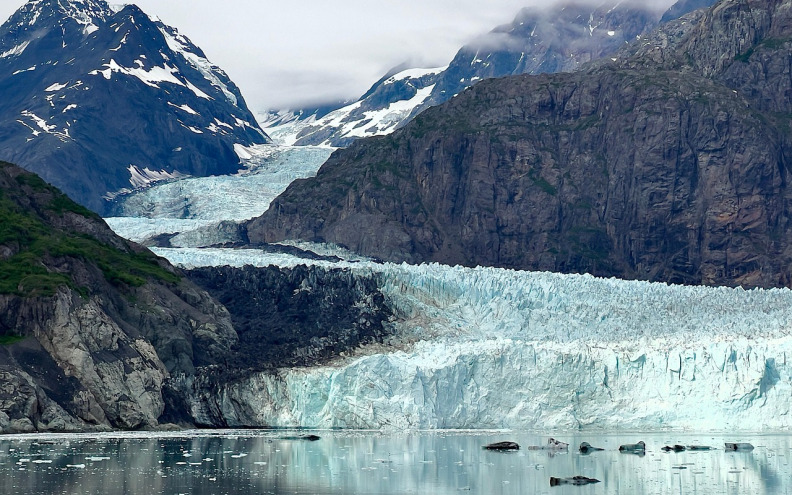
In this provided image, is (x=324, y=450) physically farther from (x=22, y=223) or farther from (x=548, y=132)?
(x=548, y=132)

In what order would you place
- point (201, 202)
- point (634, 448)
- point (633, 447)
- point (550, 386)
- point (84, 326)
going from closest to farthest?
point (634, 448)
point (633, 447)
point (84, 326)
point (550, 386)
point (201, 202)

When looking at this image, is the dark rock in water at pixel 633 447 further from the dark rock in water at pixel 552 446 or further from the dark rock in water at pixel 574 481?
the dark rock in water at pixel 574 481

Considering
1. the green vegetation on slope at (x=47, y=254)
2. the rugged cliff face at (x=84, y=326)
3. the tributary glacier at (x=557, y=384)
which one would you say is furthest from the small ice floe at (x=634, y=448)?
the green vegetation on slope at (x=47, y=254)

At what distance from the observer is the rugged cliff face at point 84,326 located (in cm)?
8106

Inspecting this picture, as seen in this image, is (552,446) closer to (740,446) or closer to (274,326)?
(740,446)

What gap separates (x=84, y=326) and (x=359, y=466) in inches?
1142

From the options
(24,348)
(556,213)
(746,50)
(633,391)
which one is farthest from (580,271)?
(24,348)

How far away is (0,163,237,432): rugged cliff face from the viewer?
266 ft

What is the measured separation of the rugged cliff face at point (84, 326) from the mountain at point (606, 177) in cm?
4504

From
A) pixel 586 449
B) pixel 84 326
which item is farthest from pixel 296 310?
pixel 586 449

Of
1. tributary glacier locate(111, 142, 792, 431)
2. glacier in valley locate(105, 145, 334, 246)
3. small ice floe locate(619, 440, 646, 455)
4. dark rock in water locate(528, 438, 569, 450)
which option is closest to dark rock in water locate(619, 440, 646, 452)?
small ice floe locate(619, 440, 646, 455)

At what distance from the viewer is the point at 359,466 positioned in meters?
62.6

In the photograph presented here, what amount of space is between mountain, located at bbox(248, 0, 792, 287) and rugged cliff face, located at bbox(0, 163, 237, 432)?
4504 centimetres

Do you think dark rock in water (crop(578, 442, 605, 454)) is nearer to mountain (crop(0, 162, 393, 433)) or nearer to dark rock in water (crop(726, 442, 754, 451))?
dark rock in water (crop(726, 442, 754, 451))
